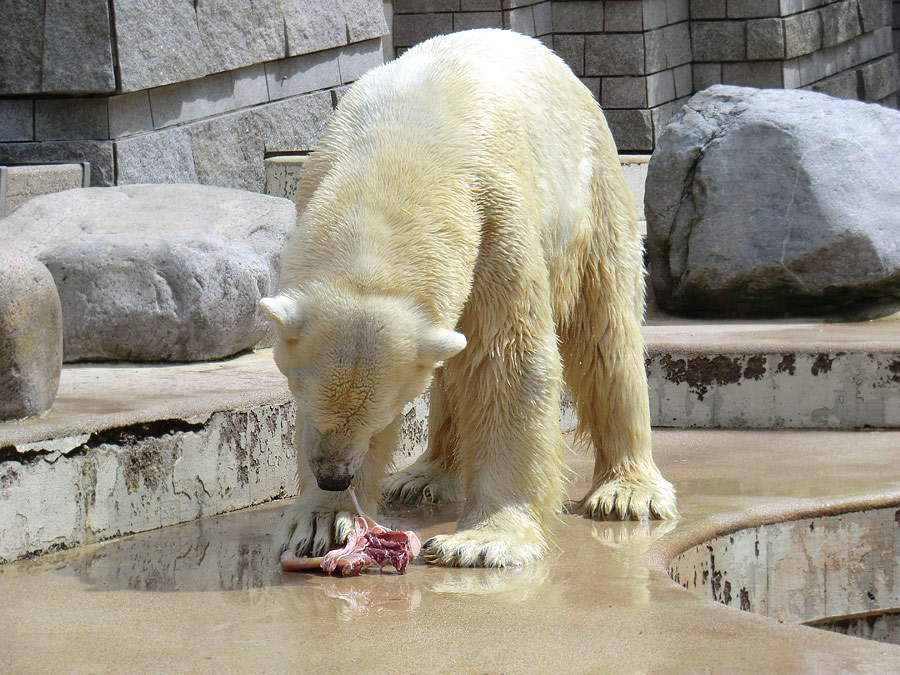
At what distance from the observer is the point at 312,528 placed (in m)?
3.86

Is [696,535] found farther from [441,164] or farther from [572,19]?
[572,19]

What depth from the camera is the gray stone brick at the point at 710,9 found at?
13023 millimetres

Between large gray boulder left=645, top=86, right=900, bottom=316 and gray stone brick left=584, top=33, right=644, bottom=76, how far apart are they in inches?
177

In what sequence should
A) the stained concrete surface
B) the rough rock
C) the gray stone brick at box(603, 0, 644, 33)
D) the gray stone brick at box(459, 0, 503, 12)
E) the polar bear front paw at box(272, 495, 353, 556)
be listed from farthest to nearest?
the gray stone brick at box(603, 0, 644, 33), the gray stone brick at box(459, 0, 503, 12), the rough rock, the polar bear front paw at box(272, 495, 353, 556), the stained concrete surface

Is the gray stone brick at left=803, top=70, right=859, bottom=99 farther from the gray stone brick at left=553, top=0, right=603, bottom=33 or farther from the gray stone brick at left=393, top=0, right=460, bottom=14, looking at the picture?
the gray stone brick at left=393, top=0, right=460, bottom=14

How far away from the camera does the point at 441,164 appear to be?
363cm

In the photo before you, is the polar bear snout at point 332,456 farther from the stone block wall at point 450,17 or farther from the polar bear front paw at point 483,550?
the stone block wall at point 450,17

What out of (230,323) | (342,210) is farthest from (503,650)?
(230,323)

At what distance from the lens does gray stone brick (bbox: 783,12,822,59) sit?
13.0 meters

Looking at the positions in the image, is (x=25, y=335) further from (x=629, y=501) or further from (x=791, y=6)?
(x=791, y=6)

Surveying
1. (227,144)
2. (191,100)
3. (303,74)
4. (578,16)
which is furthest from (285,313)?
(578,16)

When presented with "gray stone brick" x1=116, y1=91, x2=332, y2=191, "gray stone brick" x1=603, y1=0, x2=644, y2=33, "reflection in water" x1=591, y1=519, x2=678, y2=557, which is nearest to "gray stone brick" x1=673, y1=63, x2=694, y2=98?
"gray stone brick" x1=603, y1=0, x2=644, y2=33

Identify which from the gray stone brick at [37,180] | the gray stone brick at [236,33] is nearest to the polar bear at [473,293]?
the gray stone brick at [37,180]

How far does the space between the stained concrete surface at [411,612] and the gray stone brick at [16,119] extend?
353 cm
